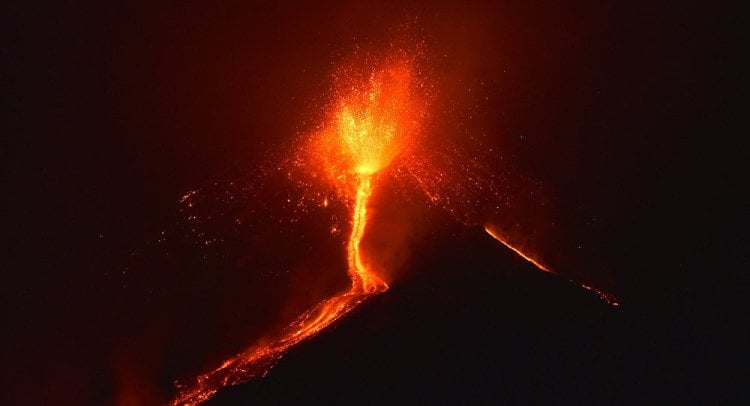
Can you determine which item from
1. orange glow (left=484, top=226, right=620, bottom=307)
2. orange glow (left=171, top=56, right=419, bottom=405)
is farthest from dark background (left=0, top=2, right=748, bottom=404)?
orange glow (left=171, top=56, right=419, bottom=405)

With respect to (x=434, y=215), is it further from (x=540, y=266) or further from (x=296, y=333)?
(x=296, y=333)

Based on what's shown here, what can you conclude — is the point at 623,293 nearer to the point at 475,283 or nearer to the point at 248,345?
the point at 475,283

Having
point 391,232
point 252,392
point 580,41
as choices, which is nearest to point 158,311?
point 252,392

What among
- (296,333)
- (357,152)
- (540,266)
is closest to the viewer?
(296,333)

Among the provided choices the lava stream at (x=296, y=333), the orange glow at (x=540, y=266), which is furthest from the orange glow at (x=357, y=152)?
the orange glow at (x=540, y=266)

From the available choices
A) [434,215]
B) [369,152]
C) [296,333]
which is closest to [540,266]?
[434,215]

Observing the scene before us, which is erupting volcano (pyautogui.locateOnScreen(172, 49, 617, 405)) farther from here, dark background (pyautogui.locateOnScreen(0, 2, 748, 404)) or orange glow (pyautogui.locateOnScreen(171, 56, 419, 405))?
dark background (pyautogui.locateOnScreen(0, 2, 748, 404))
